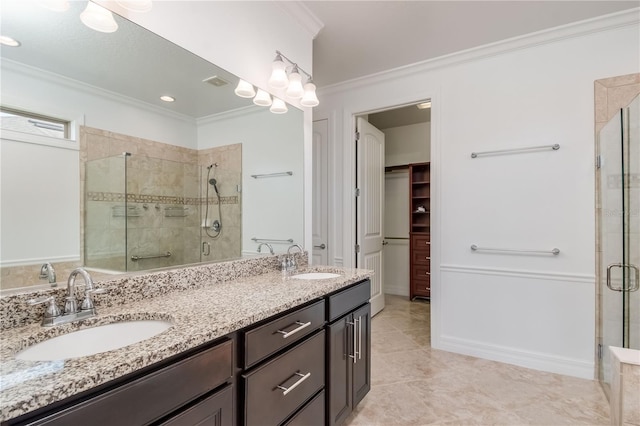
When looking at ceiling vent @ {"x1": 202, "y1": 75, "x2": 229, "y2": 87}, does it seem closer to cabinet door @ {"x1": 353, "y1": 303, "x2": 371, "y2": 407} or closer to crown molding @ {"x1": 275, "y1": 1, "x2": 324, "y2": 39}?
crown molding @ {"x1": 275, "y1": 1, "x2": 324, "y2": 39}

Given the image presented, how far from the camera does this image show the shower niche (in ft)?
4.05

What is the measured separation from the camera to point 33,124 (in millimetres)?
1038

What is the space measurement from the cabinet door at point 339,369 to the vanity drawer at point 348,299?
0.05 m

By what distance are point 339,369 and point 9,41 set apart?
1872 millimetres

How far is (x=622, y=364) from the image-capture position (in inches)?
51.6

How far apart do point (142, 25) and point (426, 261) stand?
411 centimetres

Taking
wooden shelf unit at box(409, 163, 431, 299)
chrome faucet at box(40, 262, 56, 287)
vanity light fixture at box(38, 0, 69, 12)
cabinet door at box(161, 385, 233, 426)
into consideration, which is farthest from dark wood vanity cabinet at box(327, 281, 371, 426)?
wooden shelf unit at box(409, 163, 431, 299)

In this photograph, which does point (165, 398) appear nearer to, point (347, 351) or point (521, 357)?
point (347, 351)

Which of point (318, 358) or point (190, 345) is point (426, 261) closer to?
point (318, 358)

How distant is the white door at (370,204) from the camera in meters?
3.35

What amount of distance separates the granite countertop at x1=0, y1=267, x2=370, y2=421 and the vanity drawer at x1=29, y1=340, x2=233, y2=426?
4cm

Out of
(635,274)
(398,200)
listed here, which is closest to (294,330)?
(635,274)

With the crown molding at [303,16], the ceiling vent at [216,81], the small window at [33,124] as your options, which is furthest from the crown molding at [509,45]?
the small window at [33,124]

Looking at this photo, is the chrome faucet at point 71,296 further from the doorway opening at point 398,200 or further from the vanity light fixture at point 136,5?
the doorway opening at point 398,200
